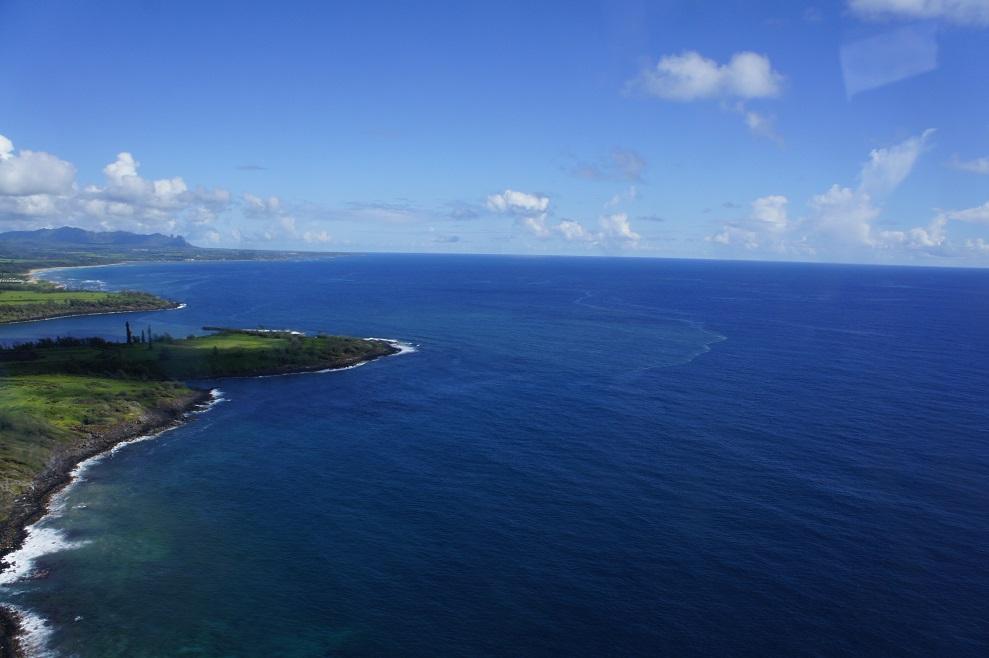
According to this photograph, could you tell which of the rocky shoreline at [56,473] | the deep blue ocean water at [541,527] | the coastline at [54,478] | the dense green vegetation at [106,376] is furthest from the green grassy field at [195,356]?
the deep blue ocean water at [541,527]

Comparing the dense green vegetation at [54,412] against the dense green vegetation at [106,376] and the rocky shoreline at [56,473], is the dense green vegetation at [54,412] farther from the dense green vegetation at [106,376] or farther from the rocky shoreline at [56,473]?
the rocky shoreline at [56,473]

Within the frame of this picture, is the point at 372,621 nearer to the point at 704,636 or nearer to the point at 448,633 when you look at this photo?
the point at 448,633

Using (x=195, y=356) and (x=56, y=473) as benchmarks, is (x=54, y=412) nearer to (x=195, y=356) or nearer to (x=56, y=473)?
(x=56, y=473)

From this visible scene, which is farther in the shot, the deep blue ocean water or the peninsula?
the peninsula

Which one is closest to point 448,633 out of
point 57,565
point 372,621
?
point 372,621

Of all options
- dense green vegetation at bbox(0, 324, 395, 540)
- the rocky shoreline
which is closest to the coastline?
the rocky shoreline

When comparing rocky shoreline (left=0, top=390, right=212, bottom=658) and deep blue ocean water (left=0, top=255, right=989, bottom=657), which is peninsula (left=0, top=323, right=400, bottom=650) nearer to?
rocky shoreline (left=0, top=390, right=212, bottom=658)

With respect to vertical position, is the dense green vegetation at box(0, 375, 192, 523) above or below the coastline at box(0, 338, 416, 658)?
above
